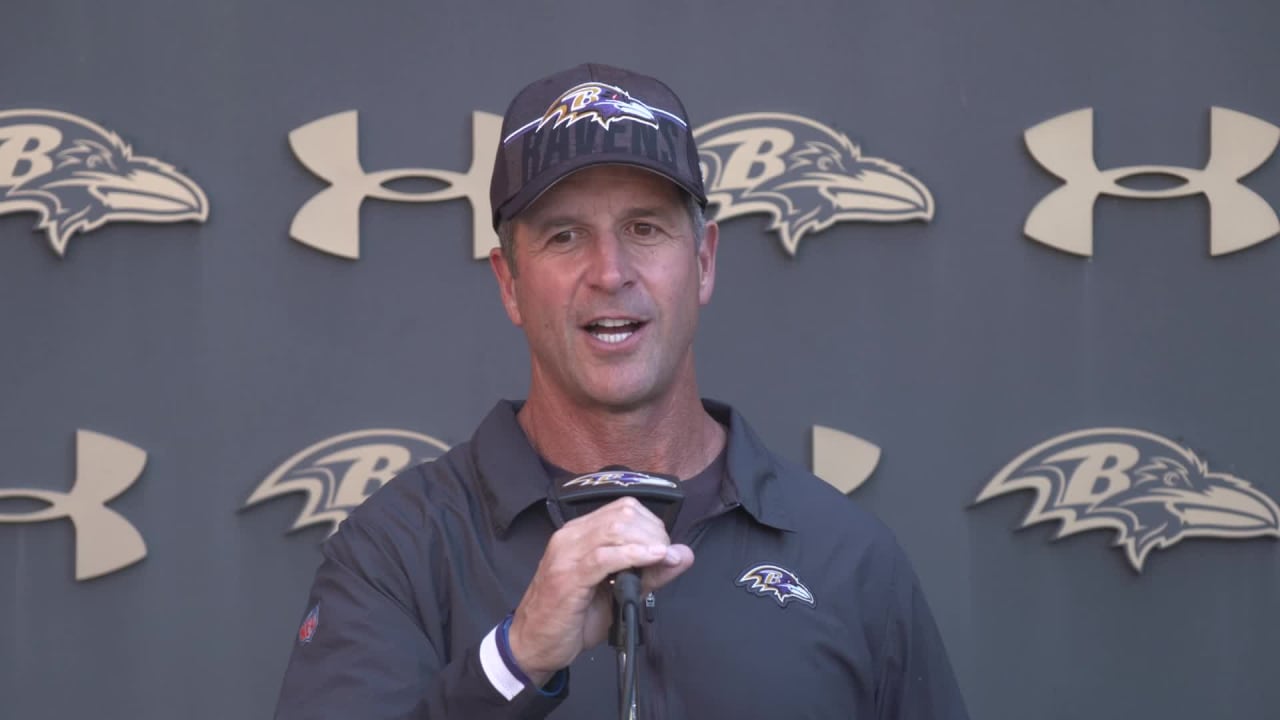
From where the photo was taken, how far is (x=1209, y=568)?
266 cm

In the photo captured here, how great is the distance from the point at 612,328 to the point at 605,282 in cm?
6

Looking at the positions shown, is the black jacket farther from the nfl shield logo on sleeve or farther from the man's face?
the man's face

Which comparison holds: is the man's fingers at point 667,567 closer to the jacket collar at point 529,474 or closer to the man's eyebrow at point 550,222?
the jacket collar at point 529,474

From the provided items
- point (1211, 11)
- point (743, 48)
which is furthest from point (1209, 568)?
point (743, 48)

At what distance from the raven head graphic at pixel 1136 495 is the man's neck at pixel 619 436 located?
1154 mm

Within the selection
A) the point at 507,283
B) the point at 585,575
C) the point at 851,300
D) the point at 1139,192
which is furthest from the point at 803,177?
the point at 585,575

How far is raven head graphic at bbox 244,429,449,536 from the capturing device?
2.57 m

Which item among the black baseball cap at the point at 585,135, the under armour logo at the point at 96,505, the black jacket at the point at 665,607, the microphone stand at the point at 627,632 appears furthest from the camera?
the under armour logo at the point at 96,505

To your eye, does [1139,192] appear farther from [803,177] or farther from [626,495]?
[626,495]

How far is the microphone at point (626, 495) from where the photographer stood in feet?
3.81

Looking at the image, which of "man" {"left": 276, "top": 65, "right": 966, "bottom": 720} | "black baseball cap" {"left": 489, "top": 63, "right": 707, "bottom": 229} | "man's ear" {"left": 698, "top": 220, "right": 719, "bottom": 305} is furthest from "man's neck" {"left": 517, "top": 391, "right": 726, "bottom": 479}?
"black baseball cap" {"left": 489, "top": 63, "right": 707, "bottom": 229}

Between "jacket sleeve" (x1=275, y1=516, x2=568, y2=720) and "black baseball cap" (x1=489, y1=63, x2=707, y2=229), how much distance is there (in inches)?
16.0

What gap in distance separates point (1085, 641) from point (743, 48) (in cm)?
126

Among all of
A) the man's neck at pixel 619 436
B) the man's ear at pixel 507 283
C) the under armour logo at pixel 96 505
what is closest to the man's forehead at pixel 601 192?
the man's ear at pixel 507 283
